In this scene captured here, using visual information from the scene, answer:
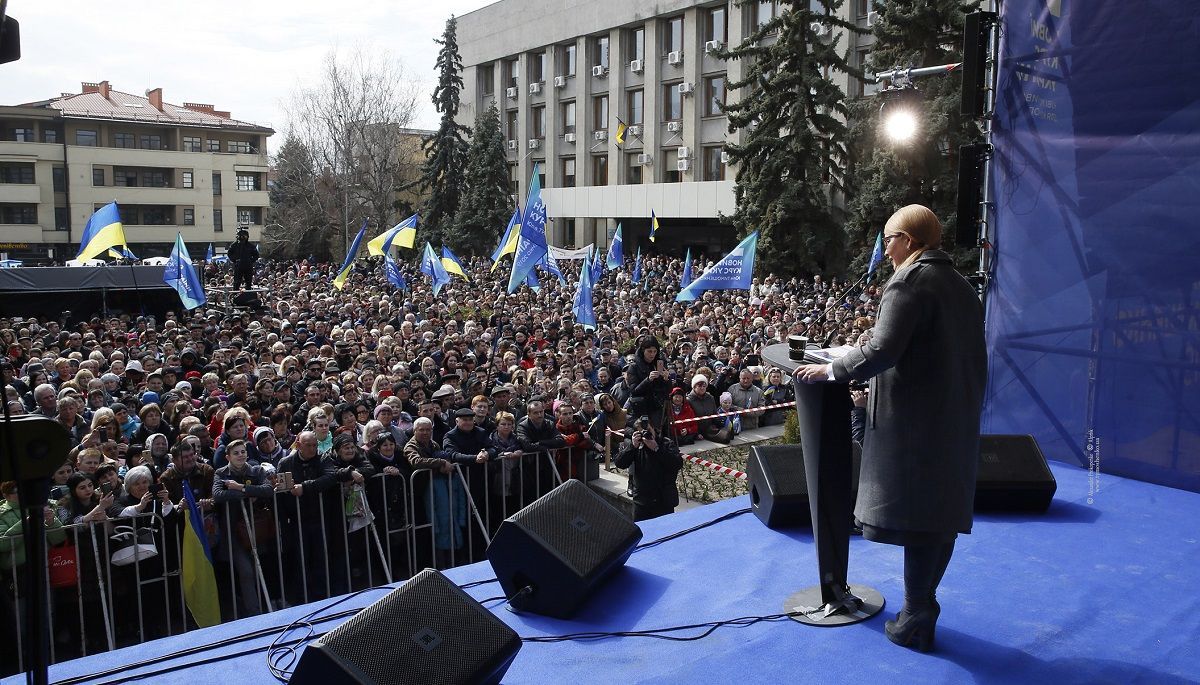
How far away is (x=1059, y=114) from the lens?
20.9 feet

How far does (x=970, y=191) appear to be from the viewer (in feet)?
22.6

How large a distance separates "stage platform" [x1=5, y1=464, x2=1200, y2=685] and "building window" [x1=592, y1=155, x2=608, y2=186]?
140 feet

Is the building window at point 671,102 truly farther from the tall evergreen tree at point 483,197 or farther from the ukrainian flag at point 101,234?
the ukrainian flag at point 101,234

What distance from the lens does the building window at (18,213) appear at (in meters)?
56.0

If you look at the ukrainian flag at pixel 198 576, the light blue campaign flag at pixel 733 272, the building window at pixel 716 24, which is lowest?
the ukrainian flag at pixel 198 576

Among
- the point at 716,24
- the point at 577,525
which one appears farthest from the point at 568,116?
the point at 577,525

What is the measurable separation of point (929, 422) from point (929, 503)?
0.29 metres

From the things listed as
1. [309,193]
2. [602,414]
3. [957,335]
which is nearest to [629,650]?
[957,335]

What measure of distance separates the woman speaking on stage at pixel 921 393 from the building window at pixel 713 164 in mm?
37428

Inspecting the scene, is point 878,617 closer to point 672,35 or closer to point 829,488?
point 829,488

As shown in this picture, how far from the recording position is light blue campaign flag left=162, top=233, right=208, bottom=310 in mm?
17250

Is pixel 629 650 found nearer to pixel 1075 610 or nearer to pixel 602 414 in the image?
pixel 1075 610

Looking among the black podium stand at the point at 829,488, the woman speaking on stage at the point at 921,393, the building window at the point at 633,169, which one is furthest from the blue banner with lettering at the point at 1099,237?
the building window at the point at 633,169

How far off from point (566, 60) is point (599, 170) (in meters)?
6.57
